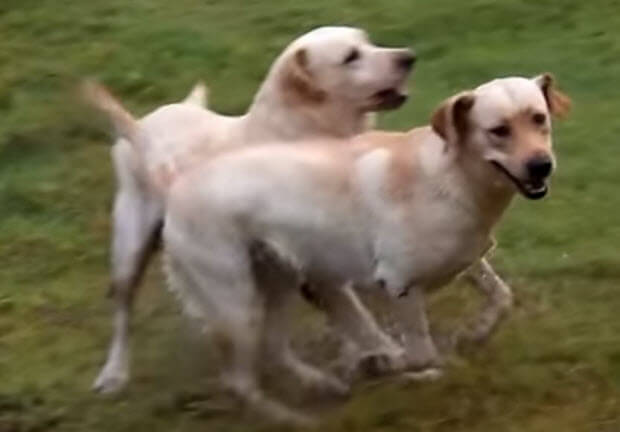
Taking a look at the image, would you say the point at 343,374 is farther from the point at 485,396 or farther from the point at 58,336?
the point at 58,336

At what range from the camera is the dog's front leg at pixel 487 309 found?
231 inches

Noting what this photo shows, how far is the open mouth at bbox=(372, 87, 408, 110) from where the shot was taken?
5.96 meters

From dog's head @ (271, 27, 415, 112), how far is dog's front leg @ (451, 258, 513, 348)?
2.04ft

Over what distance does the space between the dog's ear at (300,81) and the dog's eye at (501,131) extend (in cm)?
91

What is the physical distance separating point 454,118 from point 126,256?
1.40 m

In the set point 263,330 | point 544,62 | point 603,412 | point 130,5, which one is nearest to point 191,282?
point 263,330

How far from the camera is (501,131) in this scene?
5.17 m

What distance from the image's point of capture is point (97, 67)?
9.62 metres

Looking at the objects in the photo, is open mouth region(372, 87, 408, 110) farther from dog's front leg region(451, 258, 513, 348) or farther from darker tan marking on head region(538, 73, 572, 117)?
darker tan marking on head region(538, 73, 572, 117)

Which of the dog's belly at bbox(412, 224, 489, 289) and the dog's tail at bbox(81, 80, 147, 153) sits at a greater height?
the dog's tail at bbox(81, 80, 147, 153)

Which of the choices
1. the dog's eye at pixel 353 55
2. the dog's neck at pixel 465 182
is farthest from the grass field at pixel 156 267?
the dog's eye at pixel 353 55

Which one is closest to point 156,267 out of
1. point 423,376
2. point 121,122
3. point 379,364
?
point 121,122

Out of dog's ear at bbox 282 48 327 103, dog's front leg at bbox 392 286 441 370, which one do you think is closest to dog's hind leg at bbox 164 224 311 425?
dog's front leg at bbox 392 286 441 370

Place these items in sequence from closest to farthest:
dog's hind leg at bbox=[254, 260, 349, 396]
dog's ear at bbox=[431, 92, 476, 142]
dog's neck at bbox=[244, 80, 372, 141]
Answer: dog's ear at bbox=[431, 92, 476, 142]
dog's hind leg at bbox=[254, 260, 349, 396]
dog's neck at bbox=[244, 80, 372, 141]
